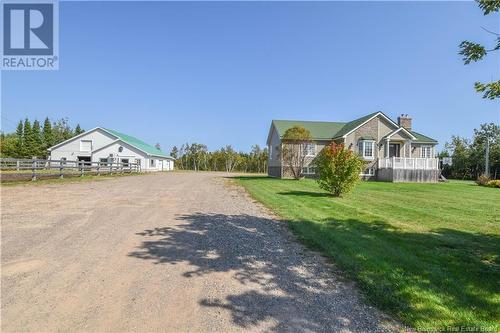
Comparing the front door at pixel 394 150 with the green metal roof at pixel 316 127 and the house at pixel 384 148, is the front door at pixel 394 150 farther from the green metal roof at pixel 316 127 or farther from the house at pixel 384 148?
the green metal roof at pixel 316 127

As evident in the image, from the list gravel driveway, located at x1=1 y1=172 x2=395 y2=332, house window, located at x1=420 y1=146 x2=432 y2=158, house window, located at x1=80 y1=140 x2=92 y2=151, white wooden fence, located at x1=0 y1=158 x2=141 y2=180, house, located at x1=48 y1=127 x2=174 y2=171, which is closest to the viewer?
gravel driveway, located at x1=1 y1=172 x2=395 y2=332

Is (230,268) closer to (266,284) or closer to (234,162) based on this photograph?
(266,284)

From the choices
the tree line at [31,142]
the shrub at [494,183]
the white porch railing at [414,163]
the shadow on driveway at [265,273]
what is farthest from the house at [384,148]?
the tree line at [31,142]

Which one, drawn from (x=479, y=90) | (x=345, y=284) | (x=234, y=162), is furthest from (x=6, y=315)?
(x=234, y=162)

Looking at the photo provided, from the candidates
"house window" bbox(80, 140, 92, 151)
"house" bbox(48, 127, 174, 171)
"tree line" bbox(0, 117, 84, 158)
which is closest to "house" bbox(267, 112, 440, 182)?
"house" bbox(48, 127, 174, 171)

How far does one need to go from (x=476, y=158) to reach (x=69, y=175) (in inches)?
1959

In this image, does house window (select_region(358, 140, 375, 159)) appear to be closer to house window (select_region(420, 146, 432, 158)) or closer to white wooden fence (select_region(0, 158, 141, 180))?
house window (select_region(420, 146, 432, 158))

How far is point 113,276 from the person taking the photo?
427 cm

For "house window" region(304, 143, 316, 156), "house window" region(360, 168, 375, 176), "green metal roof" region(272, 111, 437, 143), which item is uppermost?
"green metal roof" region(272, 111, 437, 143)

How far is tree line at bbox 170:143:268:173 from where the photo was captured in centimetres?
6638

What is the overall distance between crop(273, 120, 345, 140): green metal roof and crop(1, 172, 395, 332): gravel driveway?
89.9 ft

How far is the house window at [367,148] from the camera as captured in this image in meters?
31.3

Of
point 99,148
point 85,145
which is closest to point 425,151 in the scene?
point 99,148

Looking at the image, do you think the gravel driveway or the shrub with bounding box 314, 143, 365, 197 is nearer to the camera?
the gravel driveway
